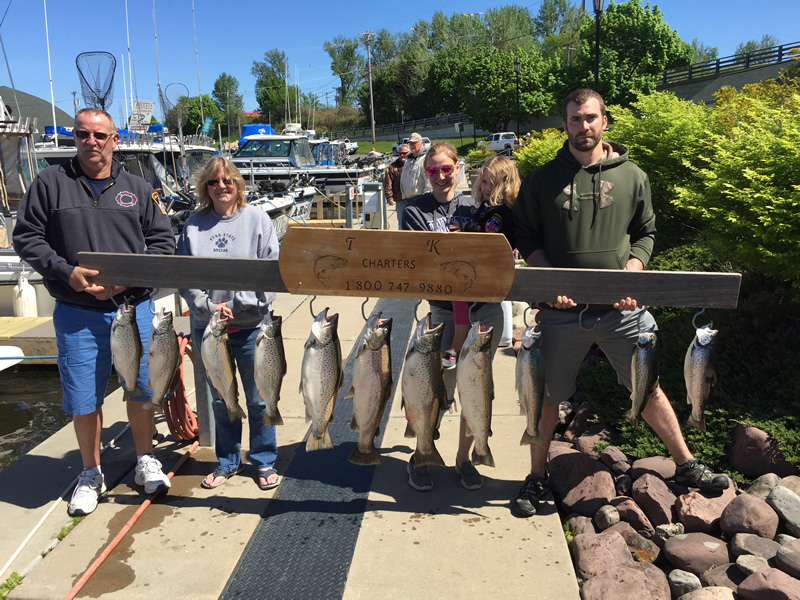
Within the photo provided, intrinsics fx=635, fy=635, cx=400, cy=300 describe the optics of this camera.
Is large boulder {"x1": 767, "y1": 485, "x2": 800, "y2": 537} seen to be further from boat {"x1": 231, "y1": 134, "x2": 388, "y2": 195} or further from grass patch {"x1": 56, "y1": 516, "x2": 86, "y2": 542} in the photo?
boat {"x1": 231, "y1": 134, "x2": 388, "y2": 195}

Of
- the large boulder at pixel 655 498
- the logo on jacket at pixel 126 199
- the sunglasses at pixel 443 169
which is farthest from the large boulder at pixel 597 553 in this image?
the logo on jacket at pixel 126 199

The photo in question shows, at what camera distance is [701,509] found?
3627mm

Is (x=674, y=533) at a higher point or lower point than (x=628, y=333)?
lower

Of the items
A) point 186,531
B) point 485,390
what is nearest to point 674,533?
point 485,390

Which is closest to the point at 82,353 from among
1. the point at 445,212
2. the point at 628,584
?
the point at 445,212

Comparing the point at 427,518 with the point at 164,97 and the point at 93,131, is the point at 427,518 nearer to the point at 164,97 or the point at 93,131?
the point at 93,131

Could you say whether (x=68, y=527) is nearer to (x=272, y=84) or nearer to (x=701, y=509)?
(x=701, y=509)

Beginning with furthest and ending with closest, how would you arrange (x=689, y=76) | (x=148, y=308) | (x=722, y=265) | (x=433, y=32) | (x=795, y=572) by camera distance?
(x=433, y=32) < (x=689, y=76) < (x=722, y=265) < (x=148, y=308) < (x=795, y=572)

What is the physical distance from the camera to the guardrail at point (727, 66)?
3541cm

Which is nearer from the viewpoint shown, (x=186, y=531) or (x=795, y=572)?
(x=795, y=572)

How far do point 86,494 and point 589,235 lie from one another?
332cm

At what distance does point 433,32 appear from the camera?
91.8 meters

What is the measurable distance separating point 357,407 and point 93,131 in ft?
7.05

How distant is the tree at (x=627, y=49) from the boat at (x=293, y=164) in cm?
3882
